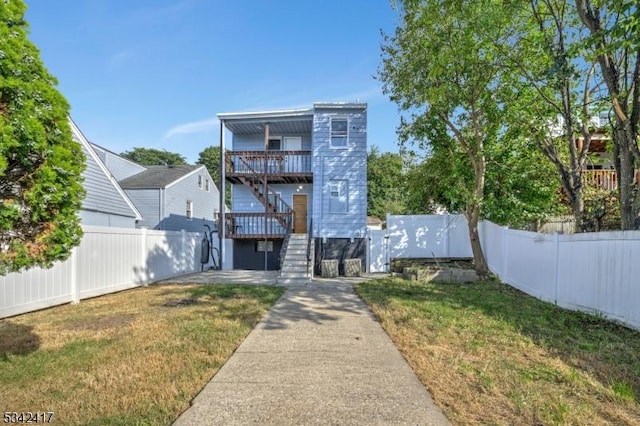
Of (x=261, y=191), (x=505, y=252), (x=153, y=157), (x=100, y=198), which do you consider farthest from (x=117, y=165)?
(x=153, y=157)

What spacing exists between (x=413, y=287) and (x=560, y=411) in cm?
701

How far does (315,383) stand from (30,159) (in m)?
3.32

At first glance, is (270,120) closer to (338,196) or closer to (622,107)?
(338,196)

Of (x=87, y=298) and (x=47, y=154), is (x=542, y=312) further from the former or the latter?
(x=87, y=298)

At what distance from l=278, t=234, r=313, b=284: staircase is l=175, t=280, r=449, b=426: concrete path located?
5.65 meters

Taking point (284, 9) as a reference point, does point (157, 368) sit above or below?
below

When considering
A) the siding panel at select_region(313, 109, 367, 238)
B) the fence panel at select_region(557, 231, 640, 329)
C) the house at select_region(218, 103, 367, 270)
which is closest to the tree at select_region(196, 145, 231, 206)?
the house at select_region(218, 103, 367, 270)

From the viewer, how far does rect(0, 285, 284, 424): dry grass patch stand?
122 inches

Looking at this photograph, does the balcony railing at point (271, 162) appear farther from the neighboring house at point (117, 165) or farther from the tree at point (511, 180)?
the neighboring house at point (117, 165)

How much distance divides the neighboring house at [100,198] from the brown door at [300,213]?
7.65m

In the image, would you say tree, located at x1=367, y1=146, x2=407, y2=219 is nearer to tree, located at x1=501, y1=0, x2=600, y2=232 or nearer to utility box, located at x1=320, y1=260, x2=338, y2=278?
utility box, located at x1=320, y1=260, x2=338, y2=278

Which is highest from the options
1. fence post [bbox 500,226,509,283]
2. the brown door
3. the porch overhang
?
the porch overhang

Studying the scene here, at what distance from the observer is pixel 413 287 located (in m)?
9.95

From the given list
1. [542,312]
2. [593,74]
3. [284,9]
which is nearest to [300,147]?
[284,9]
